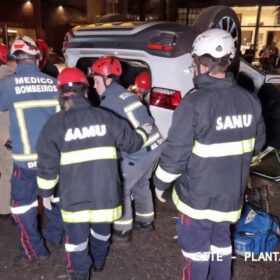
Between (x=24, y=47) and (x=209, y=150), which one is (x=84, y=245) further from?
(x=24, y=47)

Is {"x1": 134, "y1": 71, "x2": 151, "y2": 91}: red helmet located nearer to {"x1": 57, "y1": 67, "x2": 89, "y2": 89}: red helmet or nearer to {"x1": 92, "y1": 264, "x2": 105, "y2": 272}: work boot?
{"x1": 57, "y1": 67, "x2": 89, "y2": 89}: red helmet

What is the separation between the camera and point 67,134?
7.38ft

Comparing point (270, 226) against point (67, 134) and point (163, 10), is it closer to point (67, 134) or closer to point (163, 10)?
point (67, 134)

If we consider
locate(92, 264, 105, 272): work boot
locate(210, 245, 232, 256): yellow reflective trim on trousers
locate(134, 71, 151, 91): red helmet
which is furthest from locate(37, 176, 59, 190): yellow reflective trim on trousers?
locate(134, 71, 151, 91): red helmet

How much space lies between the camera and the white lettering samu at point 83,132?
7.38ft

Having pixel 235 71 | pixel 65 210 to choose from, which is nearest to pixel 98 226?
pixel 65 210

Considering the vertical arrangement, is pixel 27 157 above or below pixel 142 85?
below

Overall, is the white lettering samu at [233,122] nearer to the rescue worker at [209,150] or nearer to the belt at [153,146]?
the rescue worker at [209,150]

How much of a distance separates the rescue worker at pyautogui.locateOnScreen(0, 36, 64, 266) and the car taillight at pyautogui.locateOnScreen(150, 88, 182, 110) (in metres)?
1.15

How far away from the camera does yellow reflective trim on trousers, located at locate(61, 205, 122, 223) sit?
2.42 meters

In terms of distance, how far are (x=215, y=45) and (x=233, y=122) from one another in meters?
0.54

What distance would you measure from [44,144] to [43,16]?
89.2 feet

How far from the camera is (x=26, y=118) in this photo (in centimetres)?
273

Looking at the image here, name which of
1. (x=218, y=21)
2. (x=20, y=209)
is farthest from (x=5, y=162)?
(x=218, y=21)
